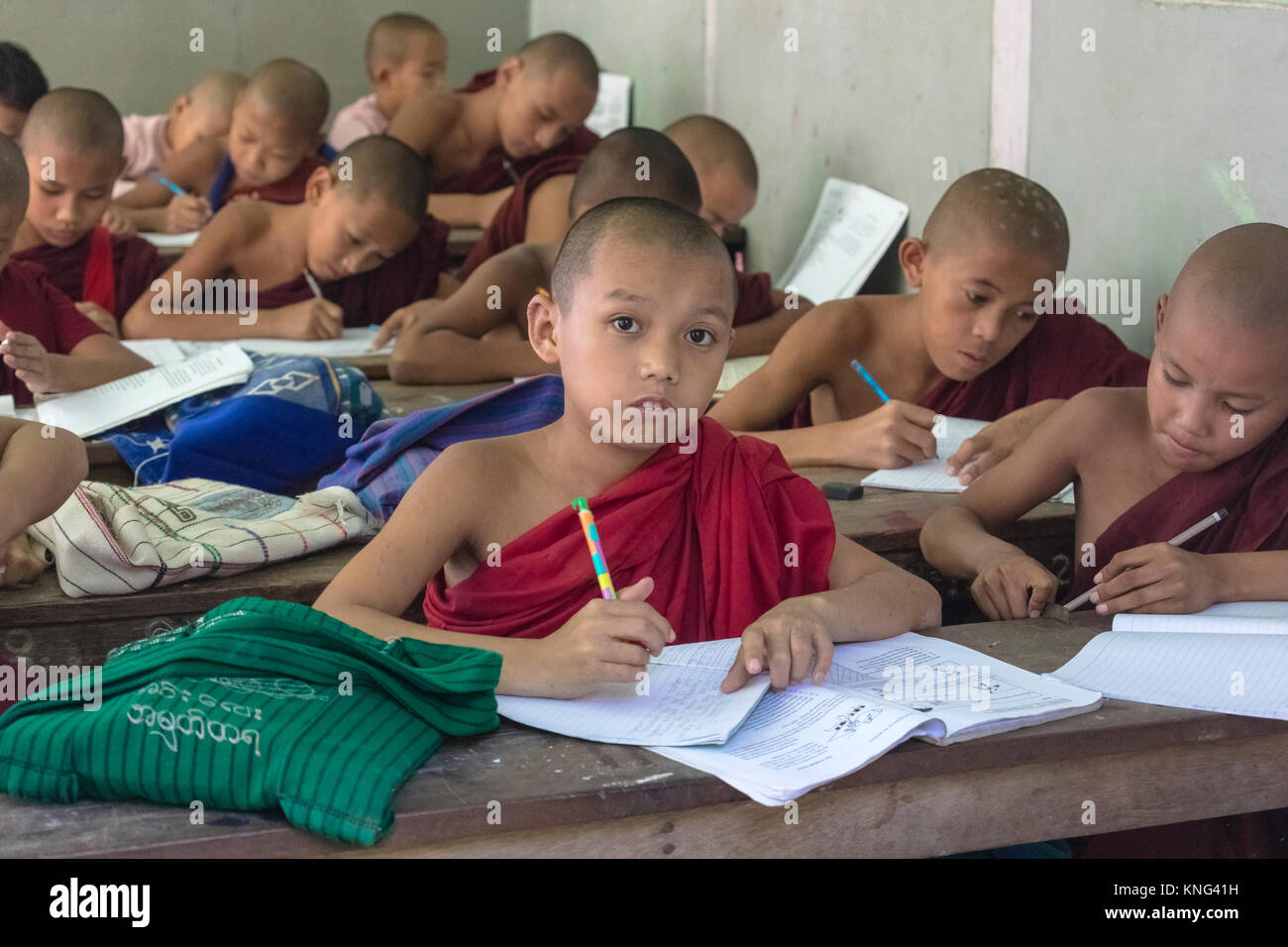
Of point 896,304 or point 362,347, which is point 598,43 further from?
point 896,304

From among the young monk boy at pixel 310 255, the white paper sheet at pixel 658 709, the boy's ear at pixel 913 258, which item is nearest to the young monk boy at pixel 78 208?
the young monk boy at pixel 310 255

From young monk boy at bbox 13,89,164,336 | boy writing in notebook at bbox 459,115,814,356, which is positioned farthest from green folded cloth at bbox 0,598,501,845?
young monk boy at bbox 13,89,164,336

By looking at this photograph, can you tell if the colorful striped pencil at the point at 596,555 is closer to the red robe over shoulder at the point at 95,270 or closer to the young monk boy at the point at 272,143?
the red robe over shoulder at the point at 95,270

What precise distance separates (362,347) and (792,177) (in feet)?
5.24

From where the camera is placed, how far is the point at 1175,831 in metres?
1.91

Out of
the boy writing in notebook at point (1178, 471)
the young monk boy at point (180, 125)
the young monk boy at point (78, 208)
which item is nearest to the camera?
the boy writing in notebook at point (1178, 471)

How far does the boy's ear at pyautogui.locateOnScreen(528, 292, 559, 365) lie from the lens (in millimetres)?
1855

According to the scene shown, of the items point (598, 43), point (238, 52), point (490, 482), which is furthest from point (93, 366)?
point (238, 52)

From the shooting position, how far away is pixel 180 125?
6.82 meters

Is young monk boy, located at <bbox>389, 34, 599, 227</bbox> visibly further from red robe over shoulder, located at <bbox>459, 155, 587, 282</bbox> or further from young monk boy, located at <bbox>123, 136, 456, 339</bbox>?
young monk boy, located at <bbox>123, 136, 456, 339</bbox>

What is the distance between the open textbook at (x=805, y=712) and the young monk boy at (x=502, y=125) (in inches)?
144

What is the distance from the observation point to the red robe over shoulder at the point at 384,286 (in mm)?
→ 4152

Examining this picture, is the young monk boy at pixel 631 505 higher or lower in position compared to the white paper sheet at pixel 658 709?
higher

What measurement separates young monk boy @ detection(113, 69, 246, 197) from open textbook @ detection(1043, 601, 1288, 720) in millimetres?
5431
